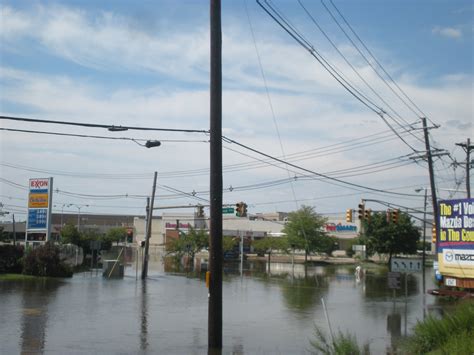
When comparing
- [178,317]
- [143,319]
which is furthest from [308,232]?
[143,319]

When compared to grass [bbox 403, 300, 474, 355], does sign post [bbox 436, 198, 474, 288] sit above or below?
above

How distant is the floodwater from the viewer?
1489 cm

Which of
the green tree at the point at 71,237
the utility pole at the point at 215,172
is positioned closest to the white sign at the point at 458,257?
the utility pole at the point at 215,172

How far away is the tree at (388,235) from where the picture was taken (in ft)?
228

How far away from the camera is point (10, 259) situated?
118ft

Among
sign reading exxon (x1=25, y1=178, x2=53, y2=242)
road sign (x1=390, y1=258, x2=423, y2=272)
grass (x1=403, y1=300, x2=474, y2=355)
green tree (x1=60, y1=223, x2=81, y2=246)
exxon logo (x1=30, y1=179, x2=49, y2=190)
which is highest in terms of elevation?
exxon logo (x1=30, y1=179, x2=49, y2=190)

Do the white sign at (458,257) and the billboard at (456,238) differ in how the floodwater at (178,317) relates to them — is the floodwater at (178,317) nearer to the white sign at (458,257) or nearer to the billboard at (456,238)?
the billboard at (456,238)

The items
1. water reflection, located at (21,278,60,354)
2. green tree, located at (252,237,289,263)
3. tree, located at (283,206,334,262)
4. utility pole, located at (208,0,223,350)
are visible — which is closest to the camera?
utility pole, located at (208,0,223,350)

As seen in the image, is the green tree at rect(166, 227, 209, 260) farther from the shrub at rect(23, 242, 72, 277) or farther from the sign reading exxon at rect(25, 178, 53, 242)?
the shrub at rect(23, 242, 72, 277)

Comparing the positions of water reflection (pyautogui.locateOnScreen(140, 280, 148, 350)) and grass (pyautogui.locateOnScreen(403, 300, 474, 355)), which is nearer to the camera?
grass (pyautogui.locateOnScreen(403, 300, 474, 355))

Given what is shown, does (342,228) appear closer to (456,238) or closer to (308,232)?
(308,232)

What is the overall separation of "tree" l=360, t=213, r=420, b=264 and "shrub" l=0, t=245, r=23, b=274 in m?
43.7

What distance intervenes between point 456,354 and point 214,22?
29.2 ft

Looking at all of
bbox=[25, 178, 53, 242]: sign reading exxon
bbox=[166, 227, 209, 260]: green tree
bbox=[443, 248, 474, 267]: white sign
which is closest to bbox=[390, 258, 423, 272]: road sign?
bbox=[443, 248, 474, 267]: white sign
